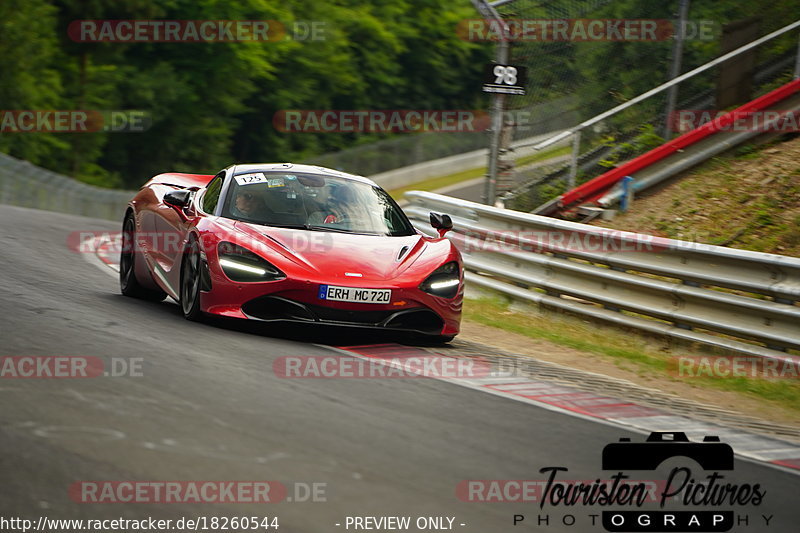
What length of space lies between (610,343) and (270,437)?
5.58 metres

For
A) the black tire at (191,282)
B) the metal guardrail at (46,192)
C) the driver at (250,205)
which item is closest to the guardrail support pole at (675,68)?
the driver at (250,205)

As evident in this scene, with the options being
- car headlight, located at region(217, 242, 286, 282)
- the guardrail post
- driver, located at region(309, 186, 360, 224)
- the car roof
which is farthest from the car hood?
the guardrail post

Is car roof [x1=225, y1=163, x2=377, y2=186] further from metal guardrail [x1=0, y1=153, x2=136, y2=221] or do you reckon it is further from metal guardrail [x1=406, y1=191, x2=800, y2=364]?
metal guardrail [x1=0, y1=153, x2=136, y2=221]

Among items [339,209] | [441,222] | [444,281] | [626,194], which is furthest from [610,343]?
[626,194]

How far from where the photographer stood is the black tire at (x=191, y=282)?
8477mm

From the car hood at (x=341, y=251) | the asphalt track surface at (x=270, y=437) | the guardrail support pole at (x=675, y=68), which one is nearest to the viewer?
the asphalt track surface at (x=270, y=437)

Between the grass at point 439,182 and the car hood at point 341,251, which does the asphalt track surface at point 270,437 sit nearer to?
the car hood at point 341,251

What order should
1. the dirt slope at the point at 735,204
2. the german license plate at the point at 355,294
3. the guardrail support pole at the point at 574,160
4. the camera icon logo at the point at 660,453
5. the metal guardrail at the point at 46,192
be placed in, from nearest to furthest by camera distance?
the camera icon logo at the point at 660,453 < the german license plate at the point at 355,294 < the dirt slope at the point at 735,204 < the guardrail support pole at the point at 574,160 < the metal guardrail at the point at 46,192

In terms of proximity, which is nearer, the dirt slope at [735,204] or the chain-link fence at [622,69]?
the dirt slope at [735,204]

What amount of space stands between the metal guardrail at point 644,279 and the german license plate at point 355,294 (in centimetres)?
294

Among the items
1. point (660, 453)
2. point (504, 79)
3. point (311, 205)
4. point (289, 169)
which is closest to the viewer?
point (660, 453)

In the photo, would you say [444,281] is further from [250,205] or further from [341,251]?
[250,205]

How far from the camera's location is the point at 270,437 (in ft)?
16.8

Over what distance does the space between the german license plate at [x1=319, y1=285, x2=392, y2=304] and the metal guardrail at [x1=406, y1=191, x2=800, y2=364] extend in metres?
2.94
